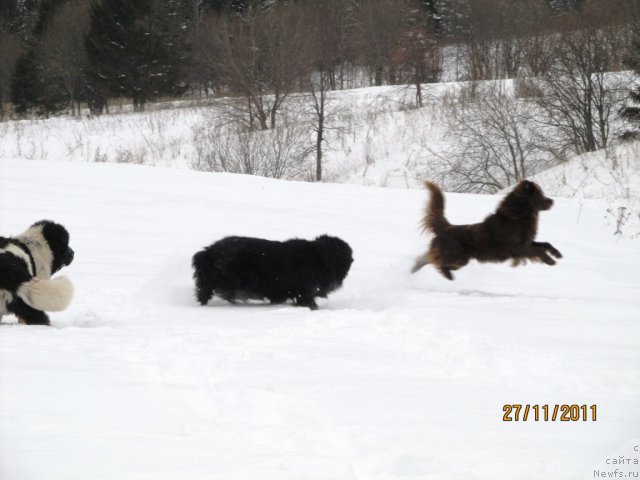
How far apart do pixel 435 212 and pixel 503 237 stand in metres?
0.76

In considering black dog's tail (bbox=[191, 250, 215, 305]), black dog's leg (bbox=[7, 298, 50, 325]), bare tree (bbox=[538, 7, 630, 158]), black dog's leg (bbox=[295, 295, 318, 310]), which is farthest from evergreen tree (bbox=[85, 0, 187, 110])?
black dog's leg (bbox=[7, 298, 50, 325])

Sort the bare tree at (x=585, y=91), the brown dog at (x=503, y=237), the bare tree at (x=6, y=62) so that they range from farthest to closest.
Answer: the bare tree at (x=6, y=62), the bare tree at (x=585, y=91), the brown dog at (x=503, y=237)

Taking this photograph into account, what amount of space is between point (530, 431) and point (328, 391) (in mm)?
979

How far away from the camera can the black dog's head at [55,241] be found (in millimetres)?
5512

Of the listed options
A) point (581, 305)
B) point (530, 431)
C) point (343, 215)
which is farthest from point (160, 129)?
point (530, 431)

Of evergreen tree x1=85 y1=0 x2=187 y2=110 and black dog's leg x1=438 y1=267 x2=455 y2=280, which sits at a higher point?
evergreen tree x1=85 y1=0 x2=187 y2=110

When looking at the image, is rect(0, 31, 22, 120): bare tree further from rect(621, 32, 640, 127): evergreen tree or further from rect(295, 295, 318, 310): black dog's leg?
rect(295, 295, 318, 310): black dog's leg

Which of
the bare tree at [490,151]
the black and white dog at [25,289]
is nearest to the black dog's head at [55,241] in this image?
the black and white dog at [25,289]

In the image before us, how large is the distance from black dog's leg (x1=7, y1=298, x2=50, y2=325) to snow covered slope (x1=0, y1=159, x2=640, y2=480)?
0.70 ft

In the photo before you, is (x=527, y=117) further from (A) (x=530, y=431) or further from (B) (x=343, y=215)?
(A) (x=530, y=431)

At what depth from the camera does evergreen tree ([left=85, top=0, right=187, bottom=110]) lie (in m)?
37.8
